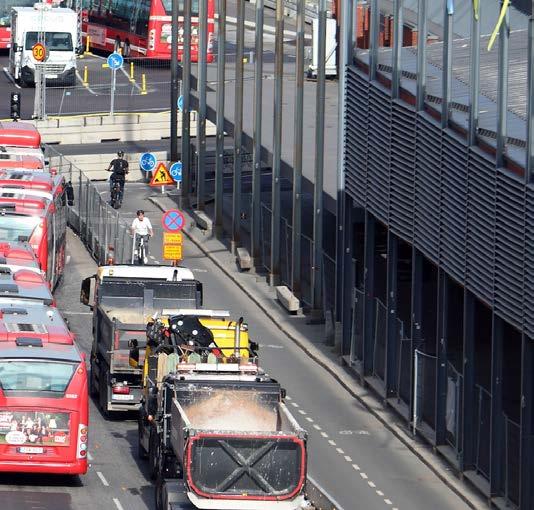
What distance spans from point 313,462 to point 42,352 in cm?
649

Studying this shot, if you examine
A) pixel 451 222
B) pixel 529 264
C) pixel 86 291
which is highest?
pixel 529 264

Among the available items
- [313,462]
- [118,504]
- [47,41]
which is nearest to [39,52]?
[47,41]

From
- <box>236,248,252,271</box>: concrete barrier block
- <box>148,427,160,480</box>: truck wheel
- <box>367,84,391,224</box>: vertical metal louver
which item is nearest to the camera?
<box>148,427,160,480</box>: truck wheel

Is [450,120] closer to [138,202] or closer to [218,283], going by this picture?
[218,283]

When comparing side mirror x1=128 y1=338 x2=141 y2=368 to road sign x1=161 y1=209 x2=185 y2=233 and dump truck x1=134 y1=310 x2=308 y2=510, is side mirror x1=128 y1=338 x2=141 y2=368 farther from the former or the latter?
road sign x1=161 y1=209 x2=185 y2=233

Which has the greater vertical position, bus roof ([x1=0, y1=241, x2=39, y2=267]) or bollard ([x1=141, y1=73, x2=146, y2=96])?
bus roof ([x1=0, y1=241, x2=39, y2=267])

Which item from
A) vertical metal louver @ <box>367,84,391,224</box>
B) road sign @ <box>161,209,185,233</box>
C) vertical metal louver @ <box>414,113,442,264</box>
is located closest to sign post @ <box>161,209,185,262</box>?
road sign @ <box>161,209,185,233</box>

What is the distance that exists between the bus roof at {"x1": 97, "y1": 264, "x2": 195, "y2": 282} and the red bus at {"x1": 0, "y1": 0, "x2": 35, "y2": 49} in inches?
2208

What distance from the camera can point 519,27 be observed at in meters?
43.7

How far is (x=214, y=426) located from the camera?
1410 inches

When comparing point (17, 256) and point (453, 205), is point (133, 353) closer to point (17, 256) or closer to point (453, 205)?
point (17, 256)

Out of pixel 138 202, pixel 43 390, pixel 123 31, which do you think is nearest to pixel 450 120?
pixel 43 390

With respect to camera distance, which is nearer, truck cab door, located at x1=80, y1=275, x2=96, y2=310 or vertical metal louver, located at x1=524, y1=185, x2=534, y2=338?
vertical metal louver, located at x1=524, y1=185, x2=534, y2=338

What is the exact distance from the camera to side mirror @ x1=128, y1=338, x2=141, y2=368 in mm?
41594
